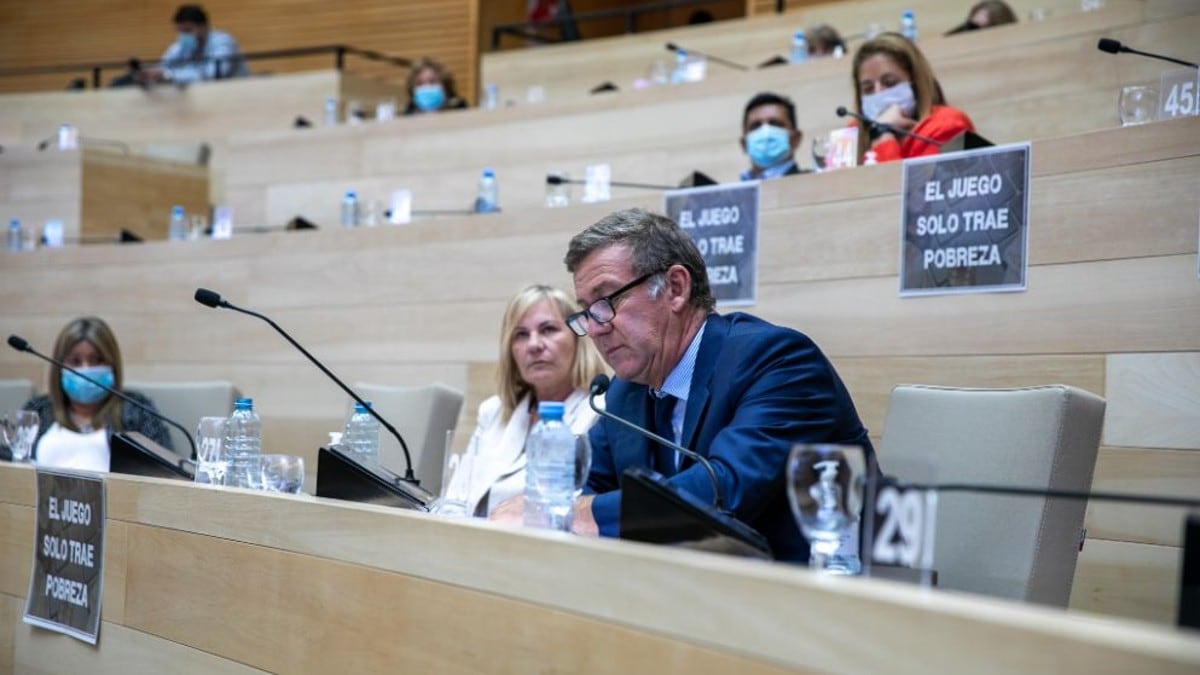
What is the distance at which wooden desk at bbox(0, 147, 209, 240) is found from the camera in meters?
6.27

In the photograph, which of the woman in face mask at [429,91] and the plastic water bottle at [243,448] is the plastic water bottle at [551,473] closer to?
the plastic water bottle at [243,448]

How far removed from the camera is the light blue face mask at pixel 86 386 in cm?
370

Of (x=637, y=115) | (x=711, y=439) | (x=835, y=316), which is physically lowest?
(x=711, y=439)

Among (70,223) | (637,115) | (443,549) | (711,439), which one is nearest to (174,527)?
(443,549)

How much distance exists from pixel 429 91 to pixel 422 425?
115 inches

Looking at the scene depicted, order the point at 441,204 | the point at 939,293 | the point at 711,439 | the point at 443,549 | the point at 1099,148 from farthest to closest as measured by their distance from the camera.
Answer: the point at 441,204
the point at 939,293
the point at 1099,148
the point at 711,439
the point at 443,549

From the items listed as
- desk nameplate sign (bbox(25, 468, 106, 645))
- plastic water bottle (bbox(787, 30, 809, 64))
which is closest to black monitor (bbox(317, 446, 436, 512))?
desk nameplate sign (bbox(25, 468, 106, 645))

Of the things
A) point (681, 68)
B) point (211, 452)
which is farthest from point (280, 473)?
point (681, 68)

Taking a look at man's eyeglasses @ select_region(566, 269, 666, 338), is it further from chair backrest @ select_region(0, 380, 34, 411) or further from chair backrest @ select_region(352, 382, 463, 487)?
chair backrest @ select_region(0, 380, 34, 411)

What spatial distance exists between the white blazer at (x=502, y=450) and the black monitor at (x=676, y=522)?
1.36m

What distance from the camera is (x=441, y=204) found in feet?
17.6

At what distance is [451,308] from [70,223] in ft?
9.86

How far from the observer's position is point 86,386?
3.70 meters

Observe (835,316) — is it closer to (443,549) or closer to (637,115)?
(443,549)
